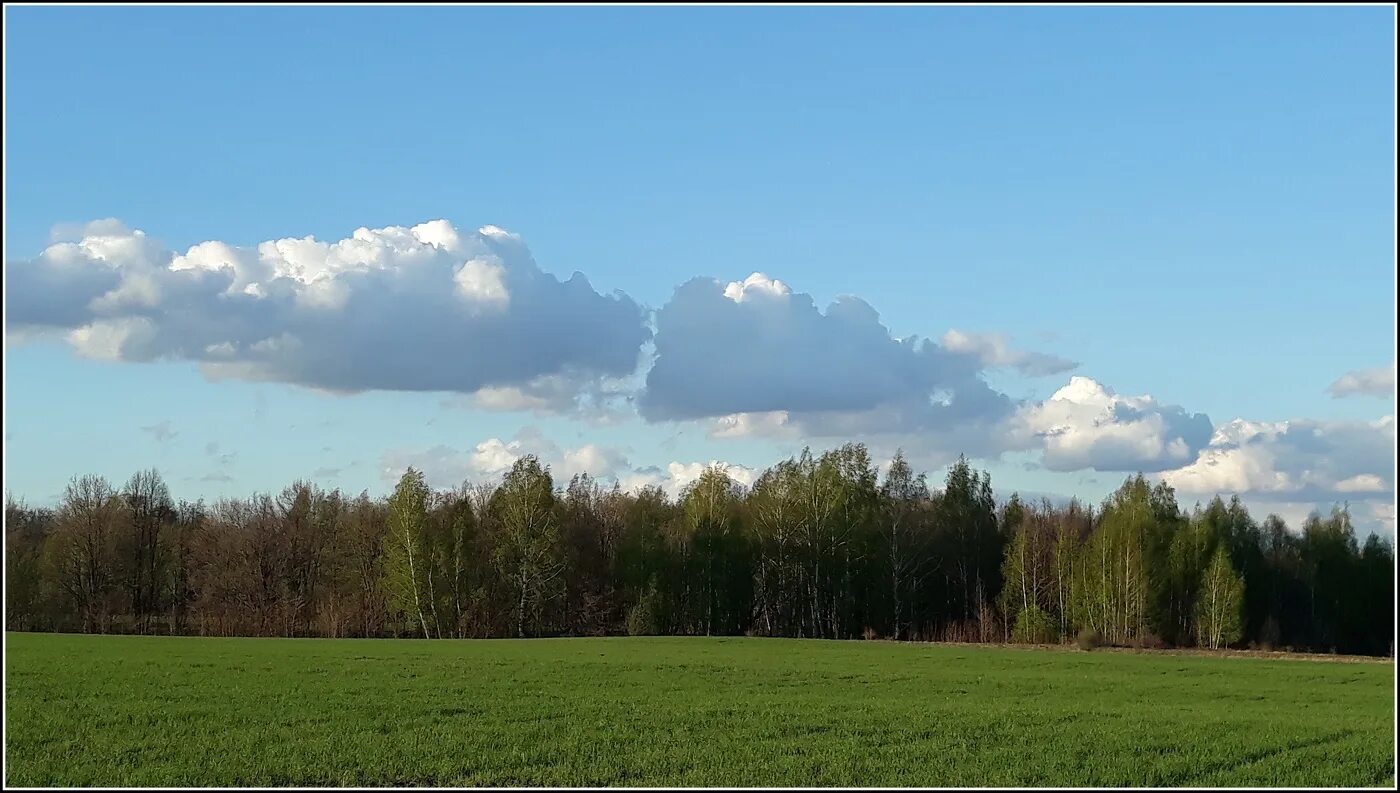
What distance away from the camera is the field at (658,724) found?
59.6 feet

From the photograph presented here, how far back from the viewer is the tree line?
3187 inches

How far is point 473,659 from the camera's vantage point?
1767 inches

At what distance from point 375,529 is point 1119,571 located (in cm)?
5552

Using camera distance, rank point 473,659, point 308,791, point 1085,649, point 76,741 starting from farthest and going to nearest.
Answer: point 1085,649, point 473,659, point 76,741, point 308,791

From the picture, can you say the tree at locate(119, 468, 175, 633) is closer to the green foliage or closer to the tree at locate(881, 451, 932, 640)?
the green foliage

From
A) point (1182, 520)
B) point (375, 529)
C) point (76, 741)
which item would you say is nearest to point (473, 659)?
point (76, 741)

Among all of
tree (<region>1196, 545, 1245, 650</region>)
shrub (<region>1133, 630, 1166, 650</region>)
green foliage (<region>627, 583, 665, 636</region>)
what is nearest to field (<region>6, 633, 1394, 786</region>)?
shrub (<region>1133, 630, 1166, 650</region>)

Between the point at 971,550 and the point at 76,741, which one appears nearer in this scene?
the point at 76,741

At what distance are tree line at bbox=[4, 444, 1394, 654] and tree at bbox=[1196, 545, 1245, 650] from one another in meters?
0.14

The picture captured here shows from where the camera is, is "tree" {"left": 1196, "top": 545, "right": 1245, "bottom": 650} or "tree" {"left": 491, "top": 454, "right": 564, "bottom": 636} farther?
"tree" {"left": 491, "top": 454, "right": 564, "bottom": 636}

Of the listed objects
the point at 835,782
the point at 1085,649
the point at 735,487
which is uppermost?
the point at 735,487

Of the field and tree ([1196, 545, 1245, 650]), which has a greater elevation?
the field

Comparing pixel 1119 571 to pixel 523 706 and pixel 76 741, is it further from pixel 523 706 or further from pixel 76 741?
pixel 76 741

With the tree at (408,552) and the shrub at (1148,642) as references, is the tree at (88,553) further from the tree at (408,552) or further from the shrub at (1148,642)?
the shrub at (1148,642)
